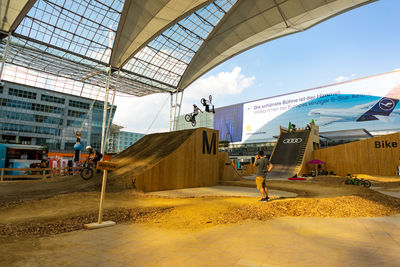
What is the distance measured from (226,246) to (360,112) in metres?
56.7

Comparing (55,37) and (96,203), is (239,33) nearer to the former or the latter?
(55,37)

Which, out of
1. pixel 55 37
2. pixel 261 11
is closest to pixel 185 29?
pixel 261 11

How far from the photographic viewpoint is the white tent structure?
19781 millimetres

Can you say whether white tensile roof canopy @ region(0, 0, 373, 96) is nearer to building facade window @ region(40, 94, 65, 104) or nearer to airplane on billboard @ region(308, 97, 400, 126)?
building facade window @ region(40, 94, 65, 104)

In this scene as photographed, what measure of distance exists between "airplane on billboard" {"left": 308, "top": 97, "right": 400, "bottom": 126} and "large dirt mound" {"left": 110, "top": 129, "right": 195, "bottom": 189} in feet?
163

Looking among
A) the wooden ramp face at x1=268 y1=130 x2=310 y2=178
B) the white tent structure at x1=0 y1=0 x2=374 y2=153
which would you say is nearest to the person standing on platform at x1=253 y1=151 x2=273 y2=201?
the wooden ramp face at x1=268 y1=130 x2=310 y2=178

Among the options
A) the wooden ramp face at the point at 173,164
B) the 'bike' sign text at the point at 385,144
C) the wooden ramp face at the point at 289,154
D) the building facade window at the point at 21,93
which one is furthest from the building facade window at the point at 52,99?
the 'bike' sign text at the point at 385,144

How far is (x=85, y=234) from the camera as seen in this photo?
3842 mm

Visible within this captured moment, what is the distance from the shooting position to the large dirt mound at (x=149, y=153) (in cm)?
998

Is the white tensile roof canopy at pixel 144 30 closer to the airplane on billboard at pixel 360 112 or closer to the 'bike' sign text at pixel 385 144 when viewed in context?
the 'bike' sign text at pixel 385 144

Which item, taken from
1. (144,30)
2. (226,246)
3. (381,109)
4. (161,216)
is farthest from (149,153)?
(381,109)

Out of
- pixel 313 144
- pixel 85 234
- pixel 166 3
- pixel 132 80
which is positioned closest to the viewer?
pixel 85 234

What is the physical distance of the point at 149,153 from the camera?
12.3 meters

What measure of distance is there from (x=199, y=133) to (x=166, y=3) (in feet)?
41.5
